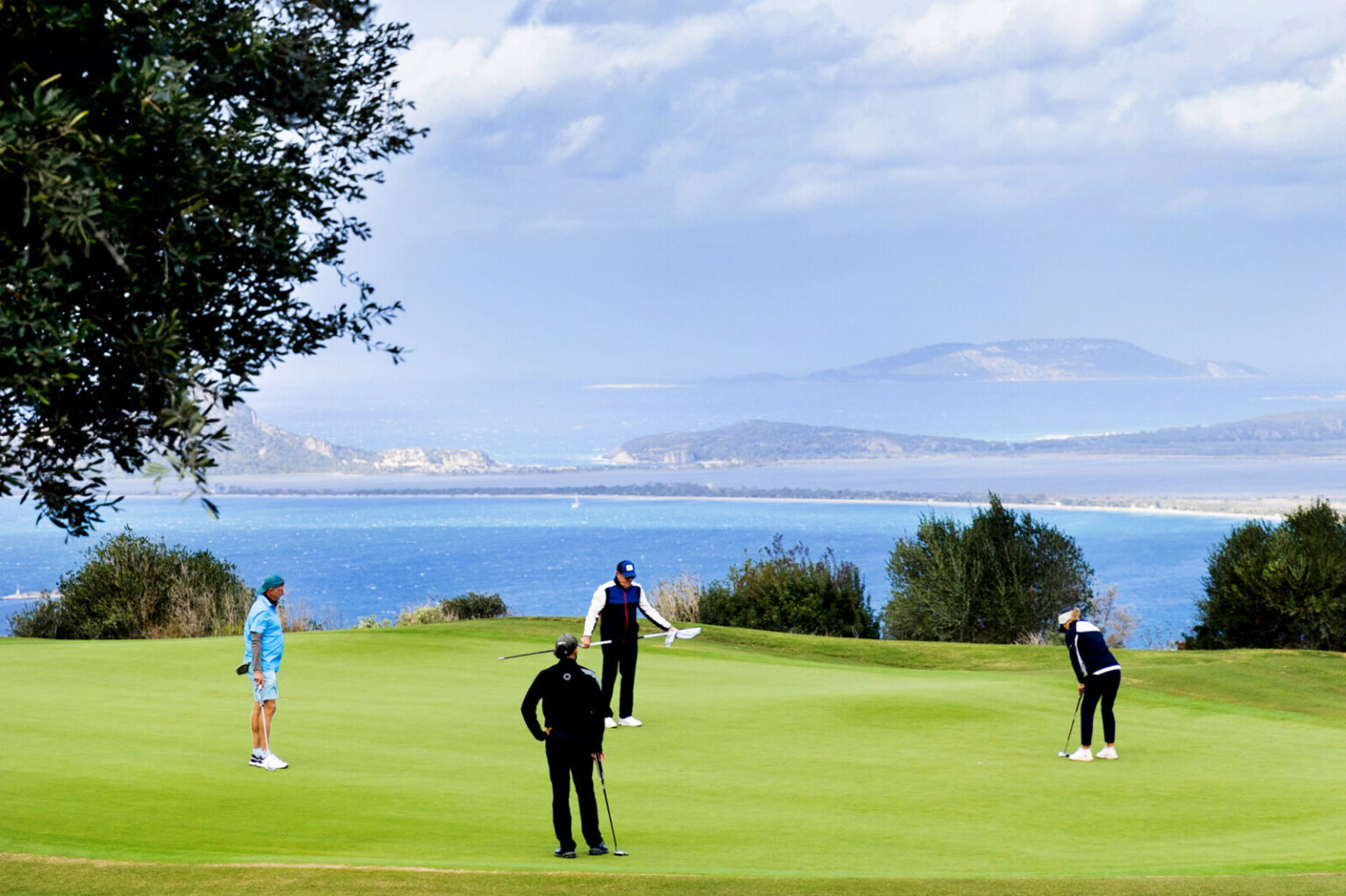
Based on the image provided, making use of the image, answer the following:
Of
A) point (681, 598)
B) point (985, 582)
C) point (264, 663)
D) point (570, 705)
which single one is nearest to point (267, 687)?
point (264, 663)

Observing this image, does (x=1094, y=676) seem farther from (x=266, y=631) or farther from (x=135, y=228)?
(x=135, y=228)

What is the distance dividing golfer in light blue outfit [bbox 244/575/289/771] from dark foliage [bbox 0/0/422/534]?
5.38 m

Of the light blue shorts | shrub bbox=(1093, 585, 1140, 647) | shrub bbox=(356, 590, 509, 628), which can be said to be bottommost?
shrub bbox=(1093, 585, 1140, 647)

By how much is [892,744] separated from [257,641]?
8837 mm

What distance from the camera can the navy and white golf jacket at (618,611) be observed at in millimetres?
17750

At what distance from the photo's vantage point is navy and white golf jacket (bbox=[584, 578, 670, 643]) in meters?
17.8

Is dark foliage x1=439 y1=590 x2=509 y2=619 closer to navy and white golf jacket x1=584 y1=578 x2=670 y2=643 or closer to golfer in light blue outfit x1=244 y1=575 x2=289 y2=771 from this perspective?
navy and white golf jacket x1=584 y1=578 x2=670 y2=643

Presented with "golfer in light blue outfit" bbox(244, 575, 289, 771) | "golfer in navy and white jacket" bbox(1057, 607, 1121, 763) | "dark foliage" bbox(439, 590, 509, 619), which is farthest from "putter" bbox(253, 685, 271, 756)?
"dark foliage" bbox(439, 590, 509, 619)

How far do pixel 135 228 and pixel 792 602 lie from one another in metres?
41.9

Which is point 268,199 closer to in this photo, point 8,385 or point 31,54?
point 31,54

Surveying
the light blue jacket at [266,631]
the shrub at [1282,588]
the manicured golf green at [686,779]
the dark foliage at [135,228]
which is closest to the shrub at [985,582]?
the shrub at [1282,588]

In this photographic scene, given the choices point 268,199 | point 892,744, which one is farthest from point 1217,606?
point 268,199

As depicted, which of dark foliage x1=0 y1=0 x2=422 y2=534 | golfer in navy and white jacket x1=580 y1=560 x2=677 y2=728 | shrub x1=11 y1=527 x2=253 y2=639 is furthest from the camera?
shrub x1=11 y1=527 x2=253 y2=639

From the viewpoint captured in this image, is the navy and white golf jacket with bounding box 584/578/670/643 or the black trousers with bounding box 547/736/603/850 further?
the navy and white golf jacket with bounding box 584/578/670/643
